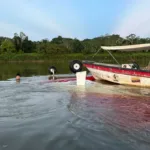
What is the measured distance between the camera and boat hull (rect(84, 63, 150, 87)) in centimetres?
1535

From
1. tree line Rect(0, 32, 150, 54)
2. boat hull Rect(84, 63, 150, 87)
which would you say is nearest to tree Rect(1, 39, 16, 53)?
tree line Rect(0, 32, 150, 54)

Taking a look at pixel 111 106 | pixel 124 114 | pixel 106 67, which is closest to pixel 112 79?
pixel 106 67

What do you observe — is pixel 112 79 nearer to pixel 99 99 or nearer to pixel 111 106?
pixel 99 99

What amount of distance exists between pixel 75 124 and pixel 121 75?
9.73 m

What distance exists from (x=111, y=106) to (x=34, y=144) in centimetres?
445

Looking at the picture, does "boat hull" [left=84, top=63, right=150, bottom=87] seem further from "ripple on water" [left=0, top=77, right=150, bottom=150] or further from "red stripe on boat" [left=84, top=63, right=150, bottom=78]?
"ripple on water" [left=0, top=77, right=150, bottom=150]

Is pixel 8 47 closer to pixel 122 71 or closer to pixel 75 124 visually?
pixel 122 71

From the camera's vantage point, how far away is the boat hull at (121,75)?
15351mm

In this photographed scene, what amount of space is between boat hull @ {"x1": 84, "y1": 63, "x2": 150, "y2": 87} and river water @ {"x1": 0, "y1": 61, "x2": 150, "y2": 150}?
4.61m

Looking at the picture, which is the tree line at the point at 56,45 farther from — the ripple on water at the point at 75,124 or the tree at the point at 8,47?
the ripple on water at the point at 75,124

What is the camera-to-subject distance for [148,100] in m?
10.9

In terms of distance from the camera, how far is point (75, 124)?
23.8ft

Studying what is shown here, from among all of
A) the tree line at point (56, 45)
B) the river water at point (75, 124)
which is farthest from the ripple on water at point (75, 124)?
the tree line at point (56, 45)

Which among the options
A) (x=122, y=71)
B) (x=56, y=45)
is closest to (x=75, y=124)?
(x=122, y=71)
